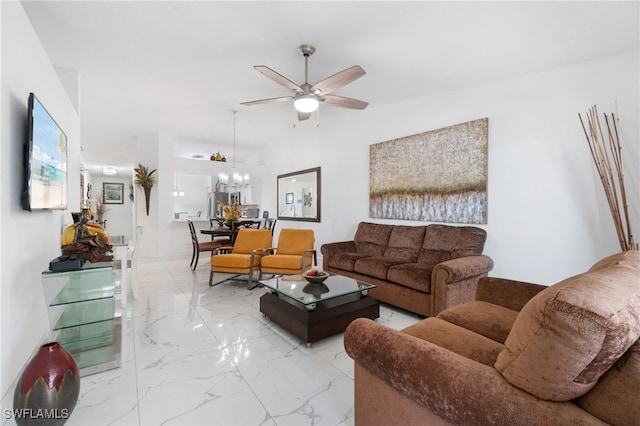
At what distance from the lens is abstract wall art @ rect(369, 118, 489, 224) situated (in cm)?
343

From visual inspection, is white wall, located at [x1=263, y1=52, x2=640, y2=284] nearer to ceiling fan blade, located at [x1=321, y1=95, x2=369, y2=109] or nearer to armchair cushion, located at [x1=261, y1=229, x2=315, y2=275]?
ceiling fan blade, located at [x1=321, y1=95, x2=369, y2=109]

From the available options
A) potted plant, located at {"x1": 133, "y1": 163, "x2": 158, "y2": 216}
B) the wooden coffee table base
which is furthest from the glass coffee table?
potted plant, located at {"x1": 133, "y1": 163, "x2": 158, "y2": 216}

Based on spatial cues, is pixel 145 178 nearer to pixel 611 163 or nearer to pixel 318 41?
pixel 318 41

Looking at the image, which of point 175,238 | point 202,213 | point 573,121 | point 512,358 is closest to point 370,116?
point 573,121

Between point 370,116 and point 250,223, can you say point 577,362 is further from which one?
point 250,223

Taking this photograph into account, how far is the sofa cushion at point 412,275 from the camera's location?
9.45 feet

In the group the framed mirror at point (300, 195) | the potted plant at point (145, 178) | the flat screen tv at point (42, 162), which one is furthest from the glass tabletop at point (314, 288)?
the potted plant at point (145, 178)

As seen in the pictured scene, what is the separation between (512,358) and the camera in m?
0.91

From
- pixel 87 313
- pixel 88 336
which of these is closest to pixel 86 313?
pixel 87 313

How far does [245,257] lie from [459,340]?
3111 mm

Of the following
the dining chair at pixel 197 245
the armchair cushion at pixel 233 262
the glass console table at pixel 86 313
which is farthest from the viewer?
the dining chair at pixel 197 245

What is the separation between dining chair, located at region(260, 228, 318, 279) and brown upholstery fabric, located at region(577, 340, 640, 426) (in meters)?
3.33

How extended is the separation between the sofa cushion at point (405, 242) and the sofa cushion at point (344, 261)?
38cm

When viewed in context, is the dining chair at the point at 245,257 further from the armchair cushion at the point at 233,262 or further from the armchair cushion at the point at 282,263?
the armchair cushion at the point at 282,263
